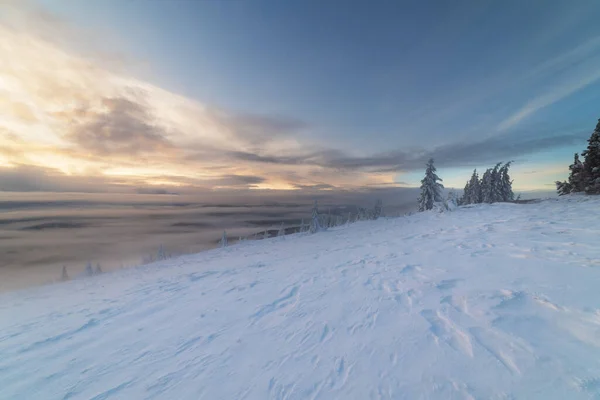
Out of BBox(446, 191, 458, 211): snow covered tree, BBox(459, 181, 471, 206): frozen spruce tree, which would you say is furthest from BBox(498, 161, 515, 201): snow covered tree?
BBox(446, 191, 458, 211): snow covered tree

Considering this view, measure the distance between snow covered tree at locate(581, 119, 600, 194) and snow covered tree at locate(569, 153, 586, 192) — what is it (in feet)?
4.35

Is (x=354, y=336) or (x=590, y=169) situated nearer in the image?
(x=354, y=336)

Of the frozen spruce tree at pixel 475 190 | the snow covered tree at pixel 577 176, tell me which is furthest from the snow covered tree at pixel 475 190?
the snow covered tree at pixel 577 176

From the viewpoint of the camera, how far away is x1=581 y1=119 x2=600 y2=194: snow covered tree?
782 inches

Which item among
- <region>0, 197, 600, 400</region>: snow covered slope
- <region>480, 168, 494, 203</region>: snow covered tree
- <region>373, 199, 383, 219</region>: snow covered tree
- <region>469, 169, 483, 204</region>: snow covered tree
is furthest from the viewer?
<region>373, 199, 383, 219</region>: snow covered tree

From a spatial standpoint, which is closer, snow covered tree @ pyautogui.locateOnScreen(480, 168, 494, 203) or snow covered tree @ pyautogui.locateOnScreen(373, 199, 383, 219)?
snow covered tree @ pyautogui.locateOnScreen(480, 168, 494, 203)

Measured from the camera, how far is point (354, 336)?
454cm

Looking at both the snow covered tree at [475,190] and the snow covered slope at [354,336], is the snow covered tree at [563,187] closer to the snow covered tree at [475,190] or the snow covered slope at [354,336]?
the snow covered tree at [475,190]

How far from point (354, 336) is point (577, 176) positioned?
35.6 m

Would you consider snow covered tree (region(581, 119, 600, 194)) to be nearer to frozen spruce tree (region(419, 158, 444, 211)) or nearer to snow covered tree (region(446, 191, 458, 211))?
snow covered tree (region(446, 191, 458, 211))

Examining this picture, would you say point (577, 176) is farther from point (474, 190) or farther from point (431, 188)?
point (474, 190)

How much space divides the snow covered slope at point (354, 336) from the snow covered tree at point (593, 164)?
61.5 feet

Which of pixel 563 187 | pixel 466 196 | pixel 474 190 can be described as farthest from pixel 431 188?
pixel 466 196

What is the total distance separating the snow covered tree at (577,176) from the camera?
917 inches
